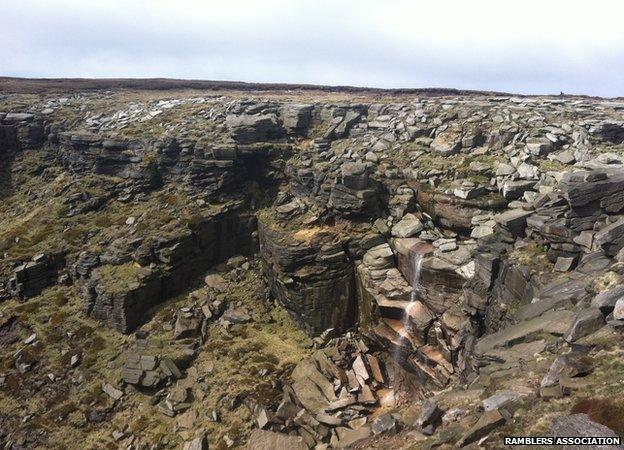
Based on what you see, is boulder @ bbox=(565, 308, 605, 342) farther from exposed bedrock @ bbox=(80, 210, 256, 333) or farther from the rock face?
the rock face

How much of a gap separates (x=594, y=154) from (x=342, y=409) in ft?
95.6

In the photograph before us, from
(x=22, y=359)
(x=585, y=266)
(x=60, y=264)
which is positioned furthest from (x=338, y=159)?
(x=22, y=359)

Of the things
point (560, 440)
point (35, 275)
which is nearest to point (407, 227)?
point (560, 440)

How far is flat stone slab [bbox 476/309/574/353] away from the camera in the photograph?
62.0 feet

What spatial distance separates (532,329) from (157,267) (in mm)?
33848

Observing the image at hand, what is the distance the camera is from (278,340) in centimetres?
3859

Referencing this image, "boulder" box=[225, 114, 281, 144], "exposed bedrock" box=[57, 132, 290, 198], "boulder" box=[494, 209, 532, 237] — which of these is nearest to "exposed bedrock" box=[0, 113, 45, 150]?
"exposed bedrock" box=[57, 132, 290, 198]

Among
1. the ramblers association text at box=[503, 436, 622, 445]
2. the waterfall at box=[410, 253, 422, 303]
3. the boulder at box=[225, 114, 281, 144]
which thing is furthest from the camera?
the boulder at box=[225, 114, 281, 144]

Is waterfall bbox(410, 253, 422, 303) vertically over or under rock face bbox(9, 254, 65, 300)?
over

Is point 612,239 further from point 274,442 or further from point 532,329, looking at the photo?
point 274,442

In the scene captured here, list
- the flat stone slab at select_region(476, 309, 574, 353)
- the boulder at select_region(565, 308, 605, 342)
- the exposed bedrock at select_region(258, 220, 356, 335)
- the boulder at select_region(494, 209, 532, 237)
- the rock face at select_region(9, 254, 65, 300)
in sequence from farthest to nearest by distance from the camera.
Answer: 1. the rock face at select_region(9, 254, 65, 300)
2. the exposed bedrock at select_region(258, 220, 356, 335)
3. the boulder at select_region(494, 209, 532, 237)
4. the flat stone slab at select_region(476, 309, 574, 353)
5. the boulder at select_region(565, 308, 605, 342)

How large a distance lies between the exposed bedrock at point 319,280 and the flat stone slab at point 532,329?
1728 cm

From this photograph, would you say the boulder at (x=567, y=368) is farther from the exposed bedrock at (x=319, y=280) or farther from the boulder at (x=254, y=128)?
the boulder at (x=254, y=128)

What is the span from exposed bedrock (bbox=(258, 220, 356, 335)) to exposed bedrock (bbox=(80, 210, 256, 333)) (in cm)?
996
